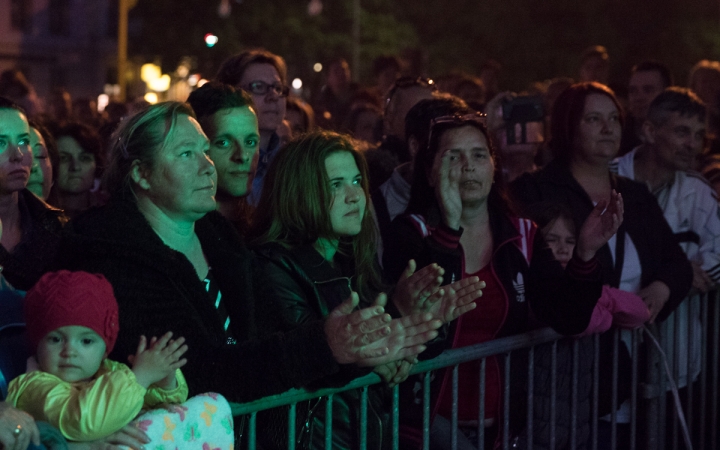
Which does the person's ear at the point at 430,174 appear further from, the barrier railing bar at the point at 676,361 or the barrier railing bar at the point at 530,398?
the barrier railing bar at the point at 676,361

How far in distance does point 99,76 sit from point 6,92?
44795mm

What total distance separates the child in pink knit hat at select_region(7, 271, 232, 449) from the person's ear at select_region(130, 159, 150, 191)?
543mm

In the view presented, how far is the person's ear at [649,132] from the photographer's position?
6.23 meters

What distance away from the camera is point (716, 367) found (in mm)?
5648

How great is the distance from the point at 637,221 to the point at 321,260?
7.36 feet

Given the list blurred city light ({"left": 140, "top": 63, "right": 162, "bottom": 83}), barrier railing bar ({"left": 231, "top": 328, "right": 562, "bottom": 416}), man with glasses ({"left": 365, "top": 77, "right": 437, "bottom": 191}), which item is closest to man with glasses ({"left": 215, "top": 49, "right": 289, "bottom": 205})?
man with glasses ({"left": 365, "top": 77, "right": 437, "bottom": 191})

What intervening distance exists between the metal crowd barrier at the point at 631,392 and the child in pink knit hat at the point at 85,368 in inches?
15.3

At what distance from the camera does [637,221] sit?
5395 millimetres

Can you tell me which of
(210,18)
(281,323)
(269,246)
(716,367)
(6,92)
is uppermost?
(210,18)

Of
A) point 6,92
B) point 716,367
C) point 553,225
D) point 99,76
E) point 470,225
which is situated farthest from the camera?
point 99,76

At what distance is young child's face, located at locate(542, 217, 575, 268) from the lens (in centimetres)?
509

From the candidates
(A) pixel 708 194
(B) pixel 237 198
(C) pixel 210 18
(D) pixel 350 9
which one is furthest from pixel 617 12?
(B) pixel 237 198

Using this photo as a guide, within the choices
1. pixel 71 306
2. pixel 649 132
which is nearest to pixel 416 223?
pixel 71 306

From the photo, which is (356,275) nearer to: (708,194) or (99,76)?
(708,194)
